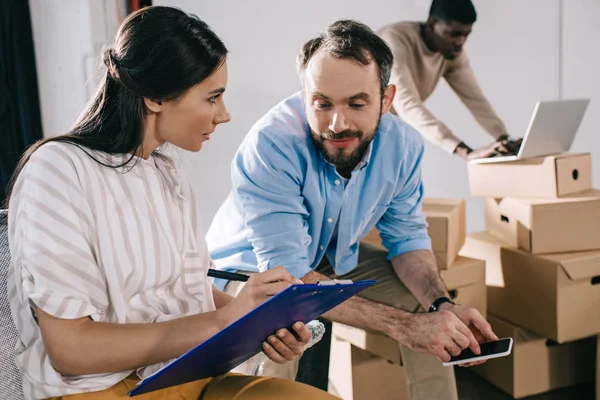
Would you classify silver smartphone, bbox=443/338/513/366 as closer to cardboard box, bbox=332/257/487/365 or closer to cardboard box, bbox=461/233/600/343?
cardboard box, bbox=332/257/487/365

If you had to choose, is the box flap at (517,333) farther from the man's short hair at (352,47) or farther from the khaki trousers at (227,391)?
the khaki trousers at (227,391)

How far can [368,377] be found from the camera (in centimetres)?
195

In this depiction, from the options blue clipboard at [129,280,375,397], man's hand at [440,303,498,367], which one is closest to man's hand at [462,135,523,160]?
man's hand at [440,303,498,367]

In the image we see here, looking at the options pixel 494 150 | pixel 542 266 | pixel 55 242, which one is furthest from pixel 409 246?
pixel 55 242

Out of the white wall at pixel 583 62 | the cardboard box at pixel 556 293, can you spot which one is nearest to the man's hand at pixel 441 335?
the cardboard box at pixel 556 293

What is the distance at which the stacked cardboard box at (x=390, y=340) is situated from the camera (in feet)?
6.31

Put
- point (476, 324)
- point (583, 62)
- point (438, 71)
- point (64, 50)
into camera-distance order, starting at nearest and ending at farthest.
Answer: point (476, 324)
point (64, 50)
point (438, 71)
point (583, 62)

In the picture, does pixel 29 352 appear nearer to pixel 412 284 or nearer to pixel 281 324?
pixel 281 324

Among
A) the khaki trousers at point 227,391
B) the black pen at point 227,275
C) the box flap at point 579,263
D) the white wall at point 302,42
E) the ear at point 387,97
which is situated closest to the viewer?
the khaki trousers at point 227,391

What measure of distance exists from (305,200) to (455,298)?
2.49ft

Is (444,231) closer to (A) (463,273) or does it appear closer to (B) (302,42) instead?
(A) (463,273)

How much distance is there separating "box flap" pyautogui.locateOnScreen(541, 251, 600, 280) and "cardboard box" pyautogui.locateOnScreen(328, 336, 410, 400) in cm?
60

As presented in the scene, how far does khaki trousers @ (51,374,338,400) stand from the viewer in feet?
3.09

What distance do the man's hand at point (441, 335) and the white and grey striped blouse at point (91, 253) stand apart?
1.64ft
